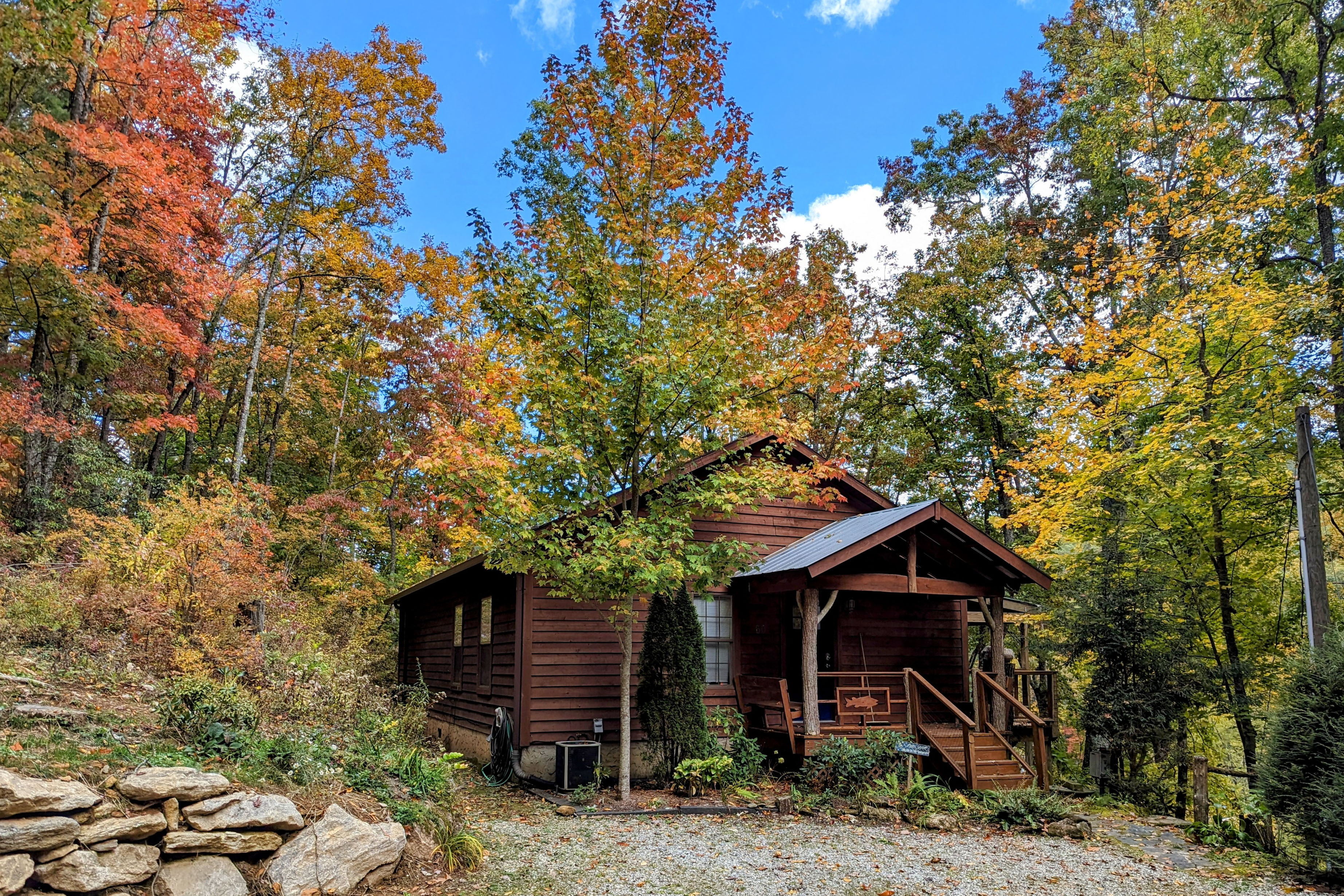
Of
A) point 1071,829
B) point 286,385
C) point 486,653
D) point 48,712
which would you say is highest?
point 286,385

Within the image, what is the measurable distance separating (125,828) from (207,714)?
1.25m

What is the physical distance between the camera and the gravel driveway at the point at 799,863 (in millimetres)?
6160

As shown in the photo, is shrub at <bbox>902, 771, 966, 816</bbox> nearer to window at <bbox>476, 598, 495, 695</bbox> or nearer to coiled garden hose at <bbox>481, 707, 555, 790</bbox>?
coiled garden hose at <bbox>481, 707, 555, 790</bbox>

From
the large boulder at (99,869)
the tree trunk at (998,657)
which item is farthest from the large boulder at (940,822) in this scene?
the large boulder at (99,869)

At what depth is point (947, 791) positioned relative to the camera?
30.4 ft

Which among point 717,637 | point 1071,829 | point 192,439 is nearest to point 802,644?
point 717,637

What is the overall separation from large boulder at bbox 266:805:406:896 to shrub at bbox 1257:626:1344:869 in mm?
7842

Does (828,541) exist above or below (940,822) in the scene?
above

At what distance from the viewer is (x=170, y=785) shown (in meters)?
4.75

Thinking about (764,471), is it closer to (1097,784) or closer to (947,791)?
(947,791)

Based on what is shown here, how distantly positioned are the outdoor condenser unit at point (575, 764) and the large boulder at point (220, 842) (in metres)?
5.03

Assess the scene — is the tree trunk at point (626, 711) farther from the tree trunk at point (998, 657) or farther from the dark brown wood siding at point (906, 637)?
the tree trunk at point (998, 657)

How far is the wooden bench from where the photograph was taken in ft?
34.5

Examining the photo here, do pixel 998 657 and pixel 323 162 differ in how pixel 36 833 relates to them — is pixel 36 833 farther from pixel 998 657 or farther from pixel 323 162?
pixel 323 162
